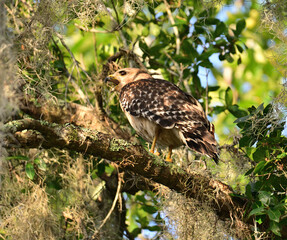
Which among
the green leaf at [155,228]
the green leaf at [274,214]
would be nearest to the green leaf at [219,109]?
the green leaf at [155,228]

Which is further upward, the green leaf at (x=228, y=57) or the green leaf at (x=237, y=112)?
the green leaf at (x=228, y=57)

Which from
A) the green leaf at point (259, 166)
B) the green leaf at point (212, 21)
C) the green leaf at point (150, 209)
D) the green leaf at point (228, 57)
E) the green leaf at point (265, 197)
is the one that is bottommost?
the green leaf at point (150, 209)

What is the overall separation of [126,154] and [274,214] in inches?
42.9

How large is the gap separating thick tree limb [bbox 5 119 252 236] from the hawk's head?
5.02 ft

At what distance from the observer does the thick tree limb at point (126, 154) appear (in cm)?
280

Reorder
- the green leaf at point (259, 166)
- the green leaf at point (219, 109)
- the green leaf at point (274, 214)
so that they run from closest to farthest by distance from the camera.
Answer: the green leaf at point (274, 214) → the green leaf at point (259, 166) → the green leaf at point (219, 109)

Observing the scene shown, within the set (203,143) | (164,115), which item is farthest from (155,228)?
(203,143)

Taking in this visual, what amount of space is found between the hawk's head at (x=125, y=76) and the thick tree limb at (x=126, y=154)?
153 centimetres

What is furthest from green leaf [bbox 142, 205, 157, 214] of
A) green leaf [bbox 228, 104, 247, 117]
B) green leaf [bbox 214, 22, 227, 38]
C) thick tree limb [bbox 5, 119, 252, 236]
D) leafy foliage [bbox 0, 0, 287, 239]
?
green leaf [bbox 214, 22, 227, 38]

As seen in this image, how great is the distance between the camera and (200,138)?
364 centimetres

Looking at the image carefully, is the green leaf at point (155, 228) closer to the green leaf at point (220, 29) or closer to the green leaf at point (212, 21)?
the green leaf at point (220, 29)

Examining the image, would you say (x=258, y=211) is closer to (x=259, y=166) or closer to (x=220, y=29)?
(x=259, y=166)

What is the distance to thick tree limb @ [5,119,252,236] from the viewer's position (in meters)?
2.80

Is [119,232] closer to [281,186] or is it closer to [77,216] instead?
[77,216]
